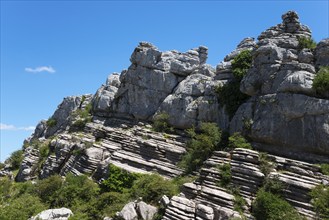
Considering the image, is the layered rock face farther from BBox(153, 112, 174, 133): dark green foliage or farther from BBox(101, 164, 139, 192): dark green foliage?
BBox(101, 164, 139, 192): dark green foliage

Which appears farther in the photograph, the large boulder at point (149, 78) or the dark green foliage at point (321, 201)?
the large boulder at point (149, 78)

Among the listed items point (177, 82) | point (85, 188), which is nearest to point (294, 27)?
point (177, 82)

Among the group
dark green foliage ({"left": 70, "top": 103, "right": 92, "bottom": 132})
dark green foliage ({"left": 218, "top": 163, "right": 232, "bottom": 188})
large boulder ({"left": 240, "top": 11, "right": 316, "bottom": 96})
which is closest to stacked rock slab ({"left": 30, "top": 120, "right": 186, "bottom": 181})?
dark green foliage ({"left": 70, "top": 103, "right": 92, "bottom": 132})

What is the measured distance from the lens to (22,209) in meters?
26.7

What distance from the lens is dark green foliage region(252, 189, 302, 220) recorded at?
19333 mm

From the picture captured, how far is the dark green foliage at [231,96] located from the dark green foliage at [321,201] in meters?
16.8

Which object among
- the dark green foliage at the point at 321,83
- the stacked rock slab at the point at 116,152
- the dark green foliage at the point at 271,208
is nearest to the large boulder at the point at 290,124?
the dark green foliage at the point at 321,83

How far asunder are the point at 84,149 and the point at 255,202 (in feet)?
89.3

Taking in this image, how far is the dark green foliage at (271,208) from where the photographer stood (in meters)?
19.3

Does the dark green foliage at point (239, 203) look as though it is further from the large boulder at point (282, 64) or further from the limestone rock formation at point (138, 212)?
the large boulder at point (282, 64)

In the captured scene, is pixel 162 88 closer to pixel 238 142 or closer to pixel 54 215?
pixel 238 142

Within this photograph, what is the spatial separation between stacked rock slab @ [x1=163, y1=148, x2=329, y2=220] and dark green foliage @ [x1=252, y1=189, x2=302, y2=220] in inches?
29.5

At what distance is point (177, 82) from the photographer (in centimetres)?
4850

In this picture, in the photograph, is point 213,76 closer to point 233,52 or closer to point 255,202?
point 233,52
